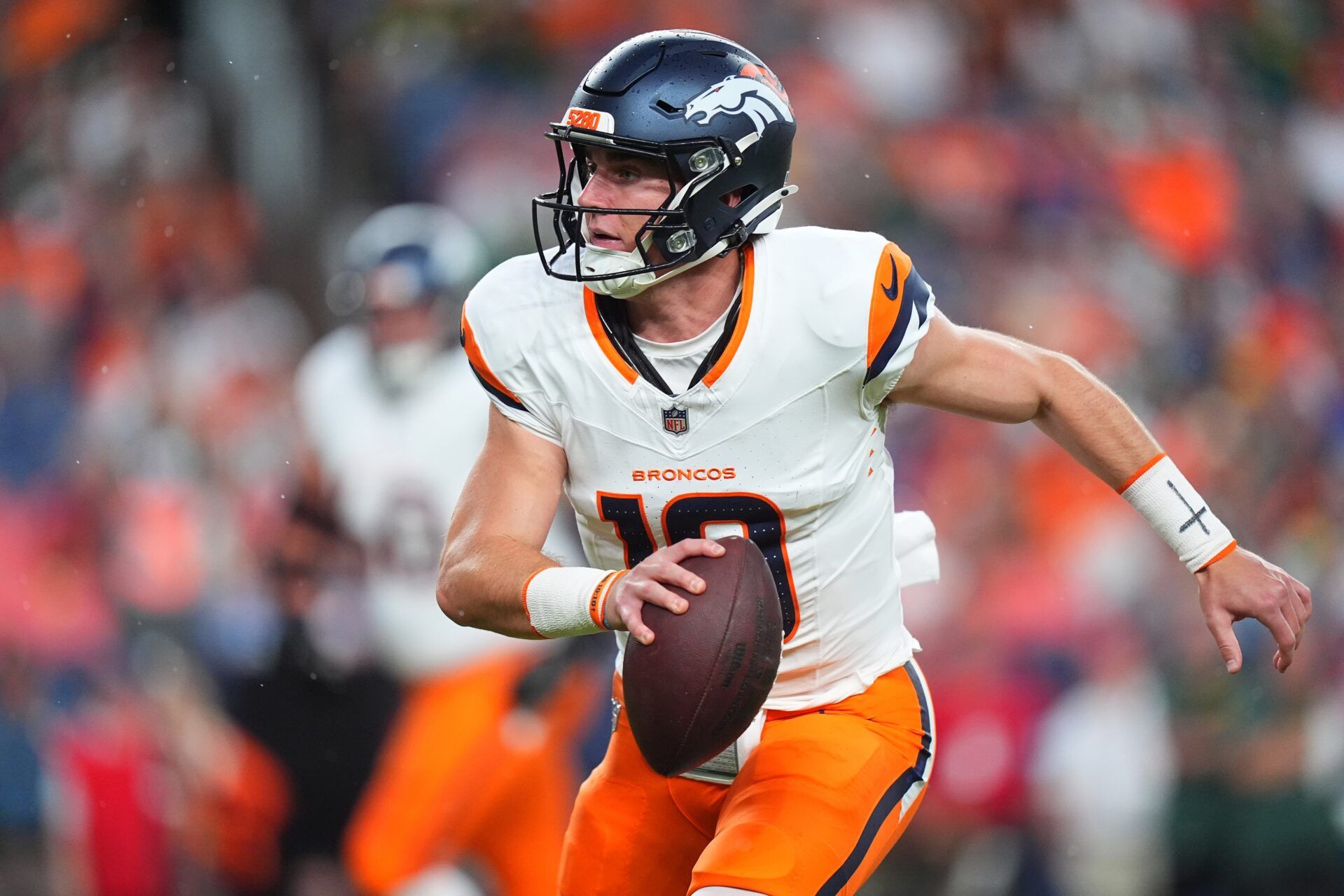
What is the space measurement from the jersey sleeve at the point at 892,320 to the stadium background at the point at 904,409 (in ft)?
8.67

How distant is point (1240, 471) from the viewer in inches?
197

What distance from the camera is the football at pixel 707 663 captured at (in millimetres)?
1898

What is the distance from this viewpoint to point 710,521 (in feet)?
7.45

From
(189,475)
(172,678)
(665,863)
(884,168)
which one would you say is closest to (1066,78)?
(884,168)

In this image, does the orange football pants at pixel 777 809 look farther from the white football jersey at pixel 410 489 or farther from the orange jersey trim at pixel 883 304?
the white football jersey at pixel 410 489

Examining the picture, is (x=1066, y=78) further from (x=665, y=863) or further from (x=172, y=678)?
(x=665, y=863)

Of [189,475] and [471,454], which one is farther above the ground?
[471,454]

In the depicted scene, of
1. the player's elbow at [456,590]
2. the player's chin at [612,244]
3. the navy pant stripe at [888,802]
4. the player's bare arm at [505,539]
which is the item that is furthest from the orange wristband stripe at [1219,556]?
the player's elbow at [456,590]

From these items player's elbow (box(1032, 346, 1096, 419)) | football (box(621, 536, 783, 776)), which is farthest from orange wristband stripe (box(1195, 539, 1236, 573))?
football (box(621, 536, 783, 776))

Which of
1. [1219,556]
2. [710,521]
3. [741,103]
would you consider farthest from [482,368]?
[1219,556]

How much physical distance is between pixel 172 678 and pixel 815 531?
Answer: 3.34 metres

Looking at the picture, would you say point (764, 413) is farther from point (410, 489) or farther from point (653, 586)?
point (410, 489)

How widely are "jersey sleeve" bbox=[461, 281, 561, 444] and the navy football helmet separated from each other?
4.9 inches

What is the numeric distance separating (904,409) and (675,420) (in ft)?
9.70
